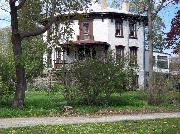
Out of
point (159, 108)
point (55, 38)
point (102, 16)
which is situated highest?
point (102, 16)

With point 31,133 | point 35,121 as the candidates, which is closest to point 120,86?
point 35,121

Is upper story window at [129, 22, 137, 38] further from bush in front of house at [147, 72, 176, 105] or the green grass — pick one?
the green grass

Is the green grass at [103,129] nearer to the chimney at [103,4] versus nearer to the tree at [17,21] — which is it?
the tree at [17,21]

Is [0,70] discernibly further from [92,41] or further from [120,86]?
[92,41]

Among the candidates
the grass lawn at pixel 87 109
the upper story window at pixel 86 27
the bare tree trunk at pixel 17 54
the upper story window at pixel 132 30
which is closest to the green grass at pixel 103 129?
the grass lawn at pixel 87 109

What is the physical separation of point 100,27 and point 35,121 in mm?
31687

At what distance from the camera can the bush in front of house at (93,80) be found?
24.5m

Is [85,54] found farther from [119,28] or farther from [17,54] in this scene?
[119,28]

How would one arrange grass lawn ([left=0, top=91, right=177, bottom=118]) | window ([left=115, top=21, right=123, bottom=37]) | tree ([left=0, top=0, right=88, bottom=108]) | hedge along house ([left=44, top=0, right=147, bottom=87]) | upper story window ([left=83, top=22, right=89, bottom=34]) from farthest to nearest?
1. window ([left=115, top=21, right=123, bottom=37])
2. upper story window ([left=83, top=22, right=89, bottom=34])
3. hedge along house ([left=44, top=0, right=147, bottom=87])
4. tree ([left=0, top=0, right=88, bottom=108])
5. grass lawn ([left=0, top=91, right=177, bottom=118])

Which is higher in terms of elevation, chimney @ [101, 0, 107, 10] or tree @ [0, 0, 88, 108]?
chimney @ [101, 0, 107, 10]

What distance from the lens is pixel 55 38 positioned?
26188mm

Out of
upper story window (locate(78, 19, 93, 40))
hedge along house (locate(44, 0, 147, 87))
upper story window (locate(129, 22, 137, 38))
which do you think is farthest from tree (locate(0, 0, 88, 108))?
upper story window (locate(129, 22, 137, 38))

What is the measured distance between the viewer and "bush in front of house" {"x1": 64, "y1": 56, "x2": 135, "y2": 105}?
80.4 feet

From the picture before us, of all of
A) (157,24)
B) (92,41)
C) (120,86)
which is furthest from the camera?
(157,24)
